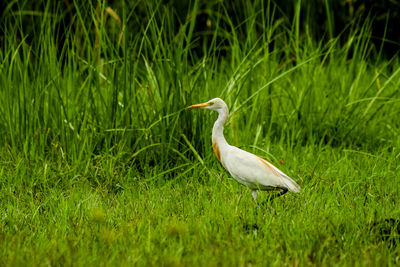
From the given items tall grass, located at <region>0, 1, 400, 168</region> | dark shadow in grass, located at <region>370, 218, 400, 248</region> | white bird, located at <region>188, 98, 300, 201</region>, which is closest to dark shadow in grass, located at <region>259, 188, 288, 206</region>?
white bird, located at <region>188, 98, 300, 201</region>

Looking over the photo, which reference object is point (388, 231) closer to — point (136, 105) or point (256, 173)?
point (256, 173)

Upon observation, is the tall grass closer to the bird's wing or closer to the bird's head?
the bird's head

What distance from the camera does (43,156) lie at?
12.2ft

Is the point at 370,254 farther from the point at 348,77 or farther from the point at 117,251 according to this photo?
the point at 348,77

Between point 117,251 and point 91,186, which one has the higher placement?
point 117,251

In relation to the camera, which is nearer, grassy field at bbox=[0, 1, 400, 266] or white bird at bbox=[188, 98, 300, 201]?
grassy field at bbox=[0, 1, 400, 266]

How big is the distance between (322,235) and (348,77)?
2533 millimetres

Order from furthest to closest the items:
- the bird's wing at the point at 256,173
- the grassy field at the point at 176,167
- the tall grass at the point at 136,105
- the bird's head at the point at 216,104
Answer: the tall grass at the point at 136,105 < the bird's head at the point at 216,104 < the bird's wing at the point at 256,173 < the grassy field at the point at 176,167

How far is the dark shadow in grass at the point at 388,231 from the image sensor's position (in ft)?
8.18

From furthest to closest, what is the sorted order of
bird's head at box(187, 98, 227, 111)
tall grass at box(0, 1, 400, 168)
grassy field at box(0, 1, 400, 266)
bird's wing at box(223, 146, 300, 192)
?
tall grass at box(0, 1, 400, 168) → bird's head at box(187, 98, 227, 111) → bird's wing at box(223, 146, 300, 192) → grassy field at box(0, 1, 400, 266)

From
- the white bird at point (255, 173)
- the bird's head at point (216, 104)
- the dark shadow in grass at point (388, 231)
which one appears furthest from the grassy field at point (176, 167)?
the bird's head at point (216, 104)

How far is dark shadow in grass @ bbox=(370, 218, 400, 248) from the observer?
2.49 meters

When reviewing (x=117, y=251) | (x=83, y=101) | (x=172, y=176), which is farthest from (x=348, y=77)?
(x=117, y=251)

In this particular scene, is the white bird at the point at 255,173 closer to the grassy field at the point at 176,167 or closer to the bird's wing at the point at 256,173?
the bird's wing at the point at 256,173
